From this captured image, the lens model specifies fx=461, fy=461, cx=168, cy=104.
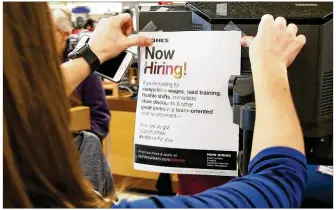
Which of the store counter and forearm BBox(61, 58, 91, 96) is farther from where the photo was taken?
the store counter

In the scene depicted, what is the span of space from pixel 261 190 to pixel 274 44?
371 mm

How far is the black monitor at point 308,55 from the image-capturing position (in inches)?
45.8

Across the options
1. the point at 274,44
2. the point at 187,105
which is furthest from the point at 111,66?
the point at 274,44

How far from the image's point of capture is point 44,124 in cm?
66

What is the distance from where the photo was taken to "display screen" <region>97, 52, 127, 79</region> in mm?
1308

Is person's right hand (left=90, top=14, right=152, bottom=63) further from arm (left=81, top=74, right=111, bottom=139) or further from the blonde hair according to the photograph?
the blonde hair

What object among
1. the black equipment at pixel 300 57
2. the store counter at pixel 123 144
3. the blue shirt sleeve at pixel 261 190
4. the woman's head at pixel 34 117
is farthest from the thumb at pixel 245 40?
the store counter at pixel 123 144

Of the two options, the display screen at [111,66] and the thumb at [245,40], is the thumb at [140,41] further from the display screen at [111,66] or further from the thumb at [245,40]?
the thumb at [245,40]

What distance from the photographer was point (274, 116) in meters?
0.86

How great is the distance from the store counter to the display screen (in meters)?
2.13

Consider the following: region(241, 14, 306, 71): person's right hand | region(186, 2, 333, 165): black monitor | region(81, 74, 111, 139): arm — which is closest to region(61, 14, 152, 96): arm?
region(186, 2, 333, 165): black monitor

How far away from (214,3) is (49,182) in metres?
0.75

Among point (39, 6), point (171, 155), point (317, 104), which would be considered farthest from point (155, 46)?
point (39, 6)

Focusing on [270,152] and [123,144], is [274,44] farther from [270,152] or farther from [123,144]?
[123,144]
